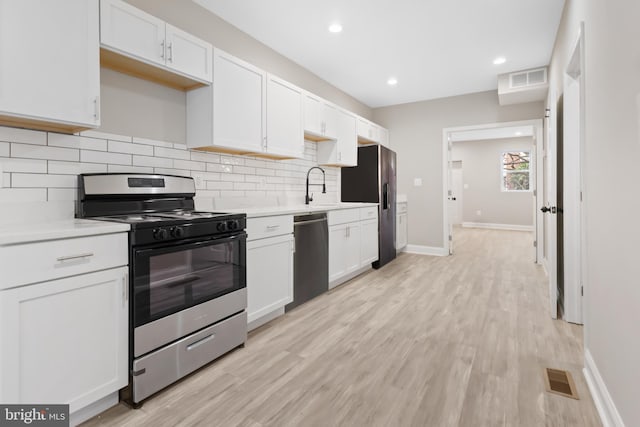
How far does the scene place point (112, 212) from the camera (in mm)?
2037

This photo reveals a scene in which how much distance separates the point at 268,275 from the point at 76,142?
61.0 inches

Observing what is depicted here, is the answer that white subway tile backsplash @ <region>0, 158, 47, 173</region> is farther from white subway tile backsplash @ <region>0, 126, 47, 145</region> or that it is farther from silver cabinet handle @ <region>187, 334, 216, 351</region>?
silver cabinet handle @ <region>187, 334, 216, 351</region>

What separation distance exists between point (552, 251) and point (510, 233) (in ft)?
20.0

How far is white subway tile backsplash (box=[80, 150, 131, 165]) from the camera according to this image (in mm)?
2061

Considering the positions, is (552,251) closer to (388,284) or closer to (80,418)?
(388,284)

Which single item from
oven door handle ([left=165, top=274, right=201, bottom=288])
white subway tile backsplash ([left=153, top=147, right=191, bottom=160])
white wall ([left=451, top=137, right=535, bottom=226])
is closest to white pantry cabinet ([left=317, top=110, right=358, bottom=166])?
white subway tile backsplash ([left=153, top=147, right=191, bottom=160])

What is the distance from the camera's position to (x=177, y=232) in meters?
1.79

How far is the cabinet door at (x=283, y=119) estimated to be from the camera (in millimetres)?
3166

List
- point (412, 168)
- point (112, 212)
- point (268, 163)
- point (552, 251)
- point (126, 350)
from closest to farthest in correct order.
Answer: point (126, 350)
point (112, 212)
point (552, 251)
point (268, 163)
point (412, 168)

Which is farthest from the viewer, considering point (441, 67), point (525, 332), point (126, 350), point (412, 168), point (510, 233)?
point (510, 233)

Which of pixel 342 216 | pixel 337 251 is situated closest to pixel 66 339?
pixel 337 251

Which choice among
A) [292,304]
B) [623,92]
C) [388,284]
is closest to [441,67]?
[388,284]

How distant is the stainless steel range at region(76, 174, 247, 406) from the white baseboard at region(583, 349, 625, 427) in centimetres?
198

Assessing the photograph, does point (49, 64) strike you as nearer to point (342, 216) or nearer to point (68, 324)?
point (68, 324)
